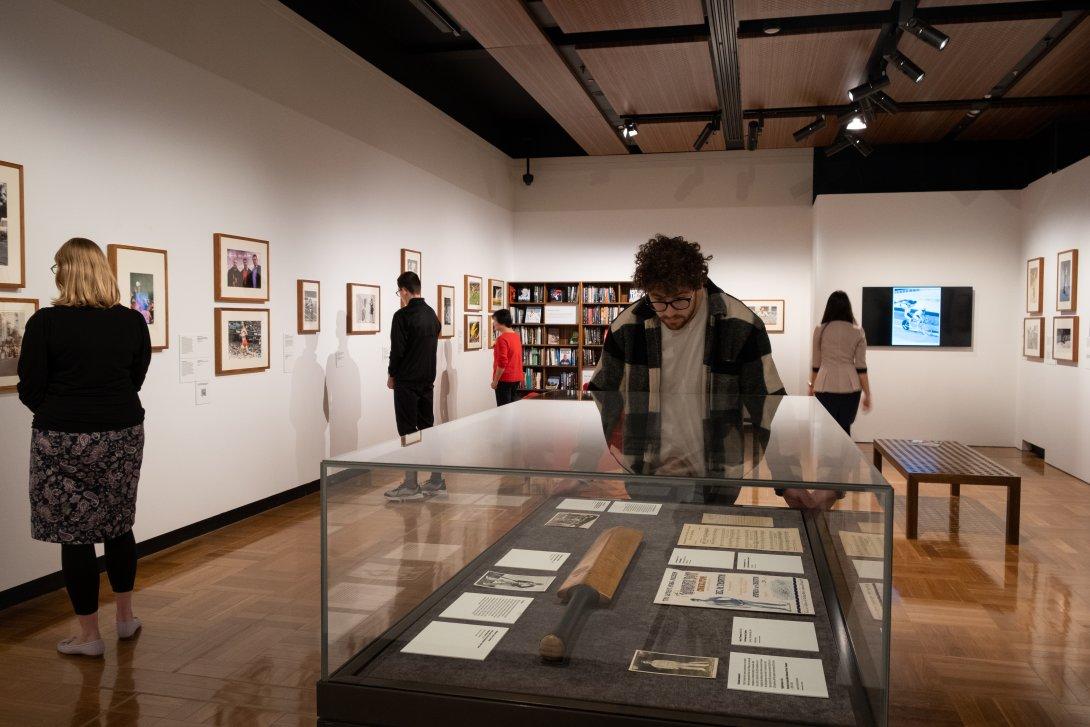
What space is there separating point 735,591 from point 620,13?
17.6 ft

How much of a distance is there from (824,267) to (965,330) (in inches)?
72.1

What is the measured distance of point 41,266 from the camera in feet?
13.5

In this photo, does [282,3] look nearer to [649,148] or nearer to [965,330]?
[649,148]

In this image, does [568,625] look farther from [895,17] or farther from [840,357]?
[895,17]

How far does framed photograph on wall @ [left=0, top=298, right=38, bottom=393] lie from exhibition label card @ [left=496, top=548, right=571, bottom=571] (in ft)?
11.0

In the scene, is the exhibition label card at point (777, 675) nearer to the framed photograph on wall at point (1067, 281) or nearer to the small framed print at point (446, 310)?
the framed photograph on wall at point (1067, 281)

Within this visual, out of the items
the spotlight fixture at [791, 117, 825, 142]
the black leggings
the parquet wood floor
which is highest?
the spotlight fixture at [791, 117, 825, 142]

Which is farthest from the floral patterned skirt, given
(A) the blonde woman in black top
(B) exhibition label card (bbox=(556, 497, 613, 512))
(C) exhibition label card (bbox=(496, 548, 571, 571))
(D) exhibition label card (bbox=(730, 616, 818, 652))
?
(D) exhibition label card (bbox=(730, 616, 818, 652))

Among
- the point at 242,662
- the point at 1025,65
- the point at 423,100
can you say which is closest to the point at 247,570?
the point at 242,662

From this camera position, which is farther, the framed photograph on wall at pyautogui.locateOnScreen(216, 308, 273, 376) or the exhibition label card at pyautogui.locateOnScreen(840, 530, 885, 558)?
the framed photograph on wall at pyautogui.locateOnScreen(216, 308, 273, 376)

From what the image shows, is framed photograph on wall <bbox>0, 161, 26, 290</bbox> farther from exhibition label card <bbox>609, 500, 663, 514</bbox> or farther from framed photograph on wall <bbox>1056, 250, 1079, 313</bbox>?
framed photograph on wall <bbox>1056, 250, 1079, 313</bbox>

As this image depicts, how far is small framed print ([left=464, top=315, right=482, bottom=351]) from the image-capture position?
10102 mm

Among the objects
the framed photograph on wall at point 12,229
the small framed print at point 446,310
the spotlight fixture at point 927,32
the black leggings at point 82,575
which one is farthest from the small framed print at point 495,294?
the black leggings at point 82,575

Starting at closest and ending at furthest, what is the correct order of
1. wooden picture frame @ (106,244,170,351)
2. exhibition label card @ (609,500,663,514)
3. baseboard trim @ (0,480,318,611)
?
exhibition label card @ (609,500,663,514), baseboard trim @ (0,480,318,611), wooden picture frame @ (106,244,170,351)
